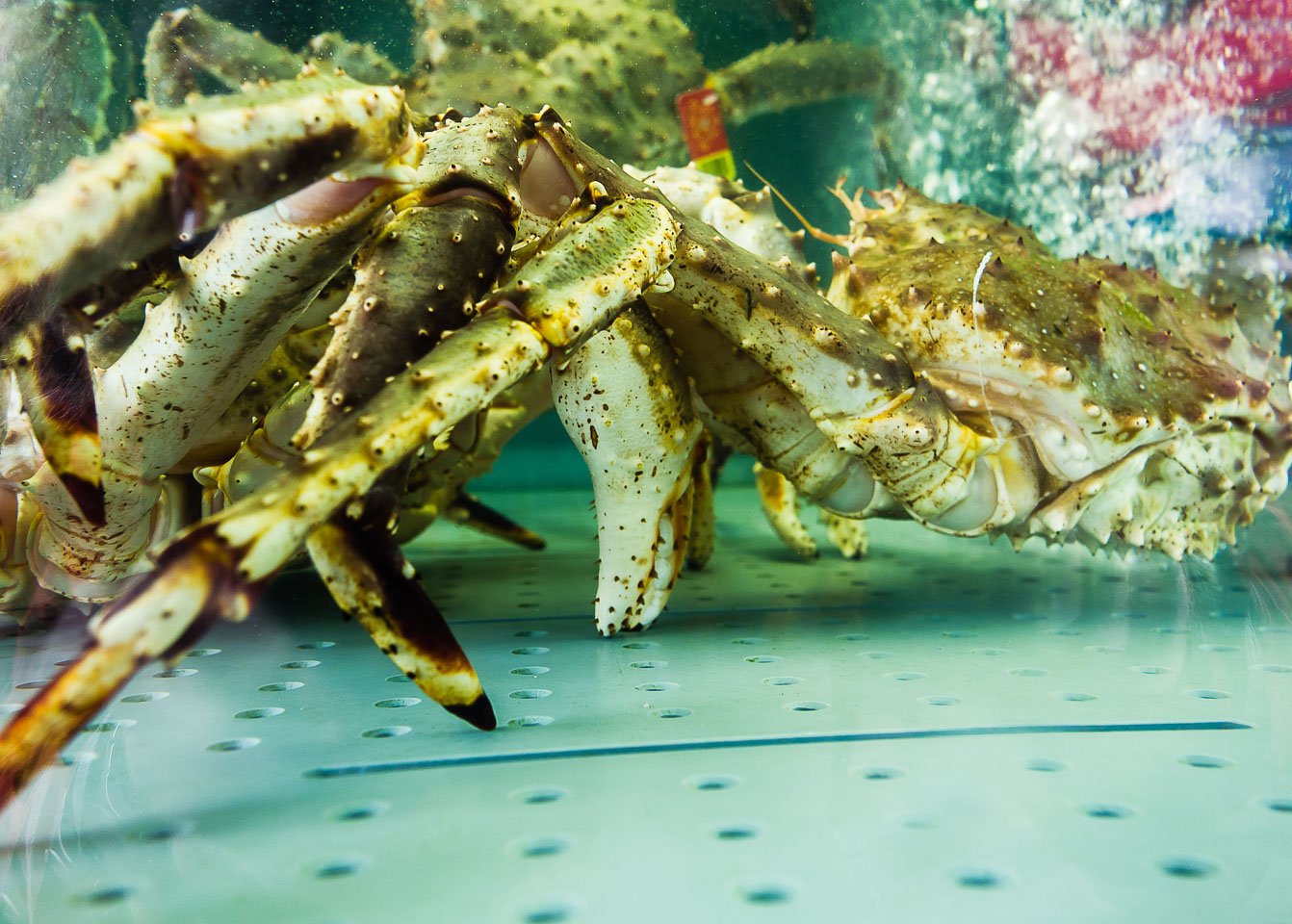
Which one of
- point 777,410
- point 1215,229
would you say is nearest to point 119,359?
point 777,410

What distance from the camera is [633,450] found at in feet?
3.27

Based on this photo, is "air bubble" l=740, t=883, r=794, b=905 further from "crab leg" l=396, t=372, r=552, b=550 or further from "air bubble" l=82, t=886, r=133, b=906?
"crab leg" l=396, t=372, r=552, b=550

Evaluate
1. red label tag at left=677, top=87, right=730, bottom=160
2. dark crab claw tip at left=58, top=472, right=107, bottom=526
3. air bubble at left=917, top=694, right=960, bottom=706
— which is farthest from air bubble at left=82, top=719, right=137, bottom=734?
red label tag at left=677, top=87, right=730, bottom=160

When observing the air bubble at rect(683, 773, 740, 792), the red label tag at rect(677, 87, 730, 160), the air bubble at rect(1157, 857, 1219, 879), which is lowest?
the air bubble at rect(683, 773, 740, 792)

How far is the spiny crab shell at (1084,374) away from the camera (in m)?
1.04

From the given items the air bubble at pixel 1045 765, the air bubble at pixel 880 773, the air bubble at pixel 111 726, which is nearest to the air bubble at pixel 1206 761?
the air bubble at pixel 1045 765

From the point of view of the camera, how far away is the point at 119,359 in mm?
909

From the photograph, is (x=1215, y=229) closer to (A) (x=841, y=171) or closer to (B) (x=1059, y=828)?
(A) (x=841, y=171)

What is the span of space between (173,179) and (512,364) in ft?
0.86

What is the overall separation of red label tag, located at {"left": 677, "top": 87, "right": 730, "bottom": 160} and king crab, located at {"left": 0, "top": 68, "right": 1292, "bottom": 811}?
0.36 metres

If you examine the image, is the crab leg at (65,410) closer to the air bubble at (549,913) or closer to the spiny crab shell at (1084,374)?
the air bubble at (549,913)

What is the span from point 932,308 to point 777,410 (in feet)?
0.75

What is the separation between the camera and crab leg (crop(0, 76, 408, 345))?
542 mm

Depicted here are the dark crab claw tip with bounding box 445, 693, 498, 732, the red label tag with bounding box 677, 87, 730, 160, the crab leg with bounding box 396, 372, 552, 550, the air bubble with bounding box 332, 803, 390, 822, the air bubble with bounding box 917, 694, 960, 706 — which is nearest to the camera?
the air bubble with bounding box 332, 803, 390, 822
